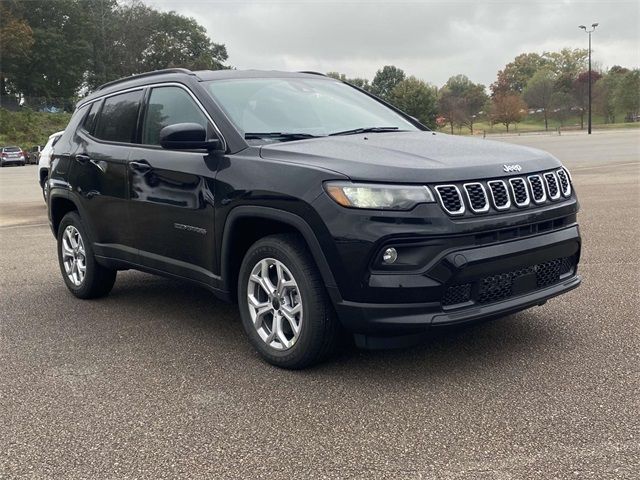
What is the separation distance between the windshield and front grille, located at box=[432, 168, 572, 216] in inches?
49.2

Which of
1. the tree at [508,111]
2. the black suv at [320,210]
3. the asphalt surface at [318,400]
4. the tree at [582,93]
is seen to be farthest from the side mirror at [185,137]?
the tree at [508,111]

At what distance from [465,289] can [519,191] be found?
661 mm

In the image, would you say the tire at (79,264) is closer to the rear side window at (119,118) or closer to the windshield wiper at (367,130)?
the rear side window at (119,118)

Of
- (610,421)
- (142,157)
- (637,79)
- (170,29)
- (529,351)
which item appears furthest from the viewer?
(170,29)

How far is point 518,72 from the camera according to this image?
13650 cm

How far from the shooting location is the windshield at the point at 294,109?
4.51 metres

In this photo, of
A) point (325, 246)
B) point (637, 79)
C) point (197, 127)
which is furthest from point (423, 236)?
point (637, 79)

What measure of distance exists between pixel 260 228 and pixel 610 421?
88.1 inches

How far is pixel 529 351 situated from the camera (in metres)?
4.23

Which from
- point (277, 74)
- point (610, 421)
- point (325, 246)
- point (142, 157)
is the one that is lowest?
point (610, 421)

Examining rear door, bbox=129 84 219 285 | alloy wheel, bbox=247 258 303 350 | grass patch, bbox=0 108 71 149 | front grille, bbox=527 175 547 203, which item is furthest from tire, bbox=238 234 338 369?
grass patch, bbox=0 108 71 149

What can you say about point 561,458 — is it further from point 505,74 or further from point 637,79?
point 505,74

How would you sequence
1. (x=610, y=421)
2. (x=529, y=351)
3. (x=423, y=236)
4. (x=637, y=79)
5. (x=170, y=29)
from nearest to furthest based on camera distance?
(x=610, y=421), (x=423, y=236), (x=529, y=351), (x=637, y=79), (x=170, y=29)

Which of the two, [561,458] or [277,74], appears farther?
[277,74]
